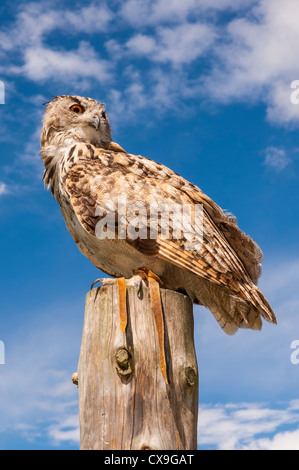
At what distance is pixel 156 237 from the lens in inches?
156

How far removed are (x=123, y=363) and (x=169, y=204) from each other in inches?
58.3

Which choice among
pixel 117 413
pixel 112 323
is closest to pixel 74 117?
pixel 112 323

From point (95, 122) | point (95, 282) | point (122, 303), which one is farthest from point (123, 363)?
point (95, 122)

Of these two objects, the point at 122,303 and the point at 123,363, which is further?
the point at 122,303

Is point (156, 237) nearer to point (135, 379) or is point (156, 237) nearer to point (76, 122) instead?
point (135, 379)

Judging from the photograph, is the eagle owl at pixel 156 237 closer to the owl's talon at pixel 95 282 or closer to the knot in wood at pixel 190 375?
the owl's talon at pixel 95 282

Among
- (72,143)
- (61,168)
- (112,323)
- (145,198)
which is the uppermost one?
(72,143)

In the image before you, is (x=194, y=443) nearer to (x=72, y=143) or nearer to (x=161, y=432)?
(x=161, y=432)

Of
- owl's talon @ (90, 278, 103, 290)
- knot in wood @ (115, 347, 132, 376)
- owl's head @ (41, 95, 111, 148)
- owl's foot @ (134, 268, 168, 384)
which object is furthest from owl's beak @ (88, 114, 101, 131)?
knot in wood @ (115, 347, 132, 376)

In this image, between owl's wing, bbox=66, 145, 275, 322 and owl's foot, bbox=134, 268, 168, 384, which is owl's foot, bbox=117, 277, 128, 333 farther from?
owl's wing, bbox=66, 145, 275, 322

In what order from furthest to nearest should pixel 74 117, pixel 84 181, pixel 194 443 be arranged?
pixel 74 117
pixel 84 181
pixel 194 443

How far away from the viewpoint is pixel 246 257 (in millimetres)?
4512

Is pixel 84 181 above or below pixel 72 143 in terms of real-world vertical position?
below
